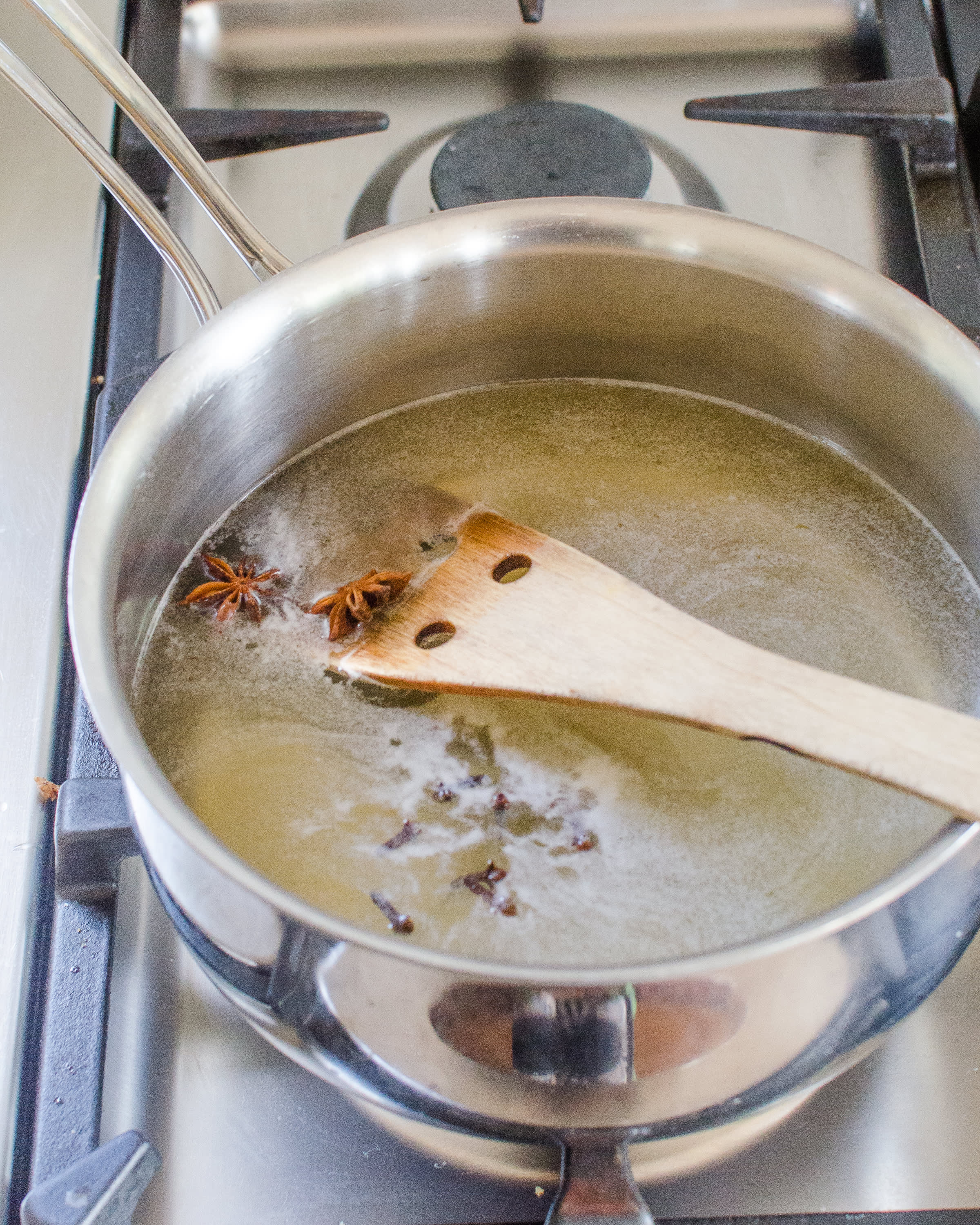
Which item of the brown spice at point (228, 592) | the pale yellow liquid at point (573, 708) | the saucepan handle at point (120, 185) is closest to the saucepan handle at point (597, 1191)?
the pale yellow liquid at point (573, 708)

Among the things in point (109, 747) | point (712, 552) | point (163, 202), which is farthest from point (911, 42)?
point (109, 747)

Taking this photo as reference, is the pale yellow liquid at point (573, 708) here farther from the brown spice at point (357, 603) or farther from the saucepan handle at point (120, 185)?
the saucepan handle at point (120, 185)

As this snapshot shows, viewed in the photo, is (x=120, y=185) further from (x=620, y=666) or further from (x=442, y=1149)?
(x=442, y=1149)

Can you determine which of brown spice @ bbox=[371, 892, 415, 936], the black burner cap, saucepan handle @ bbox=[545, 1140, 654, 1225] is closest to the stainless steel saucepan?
saucepan handle @ bbox=[545, 1140, 654, 1225]

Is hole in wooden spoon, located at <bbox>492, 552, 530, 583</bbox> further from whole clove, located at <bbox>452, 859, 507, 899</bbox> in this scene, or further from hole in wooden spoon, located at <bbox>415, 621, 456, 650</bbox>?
whole clove, located at <bbox>452, 859, 507, 899</bbox>

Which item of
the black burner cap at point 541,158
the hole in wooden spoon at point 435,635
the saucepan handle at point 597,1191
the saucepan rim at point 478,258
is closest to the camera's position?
the saucepan rim at point 478,258

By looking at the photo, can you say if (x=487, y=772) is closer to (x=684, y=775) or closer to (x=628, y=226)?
(x=684, y=775)

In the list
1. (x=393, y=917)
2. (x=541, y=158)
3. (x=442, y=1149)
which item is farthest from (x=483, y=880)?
(x=541, y=158)

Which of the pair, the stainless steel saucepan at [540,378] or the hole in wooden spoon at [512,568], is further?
the hole in wooden spoon at [512,568]
